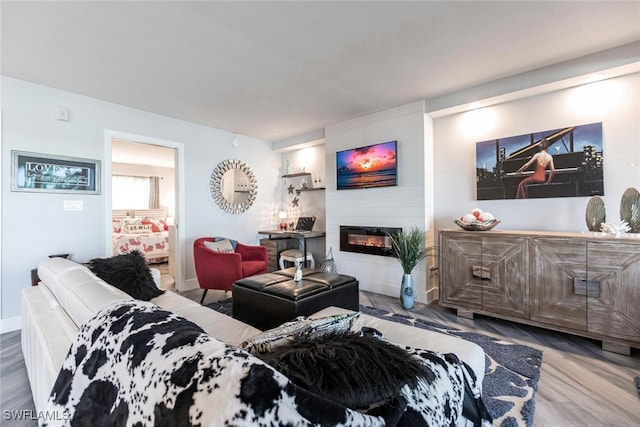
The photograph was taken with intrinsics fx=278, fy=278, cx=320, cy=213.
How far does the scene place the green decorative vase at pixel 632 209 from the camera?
7.25 feet

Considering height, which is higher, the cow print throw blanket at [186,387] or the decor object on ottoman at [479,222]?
the decor object on ottoman at [479,222]

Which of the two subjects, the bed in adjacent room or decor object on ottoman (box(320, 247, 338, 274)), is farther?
the bed in adjacent room

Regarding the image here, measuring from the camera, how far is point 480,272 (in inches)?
108

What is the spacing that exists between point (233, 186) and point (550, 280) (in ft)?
13.8

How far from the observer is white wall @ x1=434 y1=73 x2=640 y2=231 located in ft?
7.99

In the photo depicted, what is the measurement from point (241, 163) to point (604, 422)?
476 centimetres

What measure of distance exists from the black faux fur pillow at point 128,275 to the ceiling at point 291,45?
1.68 meters

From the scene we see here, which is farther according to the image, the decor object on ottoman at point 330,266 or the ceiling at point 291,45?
the decor object on ottoman at point 330,266

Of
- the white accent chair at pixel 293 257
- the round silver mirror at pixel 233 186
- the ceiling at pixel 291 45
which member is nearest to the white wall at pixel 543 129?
the ceiling at pixel 291 45

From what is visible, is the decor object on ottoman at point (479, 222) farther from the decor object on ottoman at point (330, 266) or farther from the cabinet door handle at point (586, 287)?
the decor object on ottoman at point (330, 266)

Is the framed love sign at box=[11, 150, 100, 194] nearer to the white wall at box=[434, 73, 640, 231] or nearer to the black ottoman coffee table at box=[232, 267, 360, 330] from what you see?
the black ottoman coffee table at box=[232, 267, 360, 330]

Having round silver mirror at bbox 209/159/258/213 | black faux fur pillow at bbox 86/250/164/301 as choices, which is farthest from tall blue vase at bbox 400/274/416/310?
round silver mirror at bbox 209/159/258/213

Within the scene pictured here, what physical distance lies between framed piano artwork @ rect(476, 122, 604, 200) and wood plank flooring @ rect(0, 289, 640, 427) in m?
1.35

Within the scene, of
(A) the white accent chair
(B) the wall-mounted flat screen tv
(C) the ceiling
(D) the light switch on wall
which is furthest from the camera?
(A) the white accent chair
